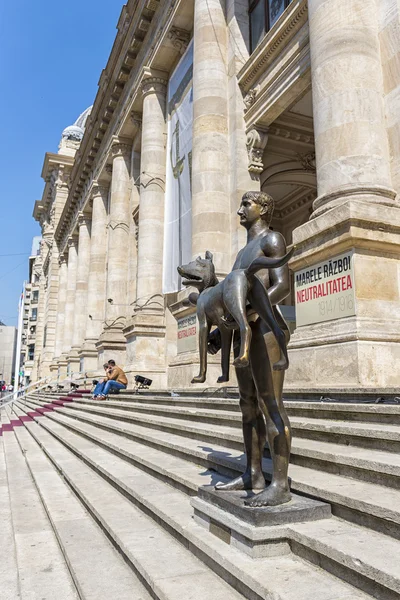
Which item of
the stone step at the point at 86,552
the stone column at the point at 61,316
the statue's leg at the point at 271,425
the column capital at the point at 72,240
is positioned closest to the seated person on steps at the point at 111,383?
the stone step at the point at 86,552

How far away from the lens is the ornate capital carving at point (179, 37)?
16125mm

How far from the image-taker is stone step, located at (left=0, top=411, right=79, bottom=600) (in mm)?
2750

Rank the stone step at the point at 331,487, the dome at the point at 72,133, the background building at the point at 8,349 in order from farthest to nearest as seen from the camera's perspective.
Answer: the background building at the point at 8,349 → the dome at the point at 72,133 → the stone step at the point at 331,487

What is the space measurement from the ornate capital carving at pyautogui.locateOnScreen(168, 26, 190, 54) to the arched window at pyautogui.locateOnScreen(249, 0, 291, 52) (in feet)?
12.8

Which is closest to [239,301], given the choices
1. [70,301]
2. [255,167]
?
[255,167]

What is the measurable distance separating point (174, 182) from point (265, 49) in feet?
16.9

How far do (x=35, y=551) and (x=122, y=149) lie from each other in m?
21.4

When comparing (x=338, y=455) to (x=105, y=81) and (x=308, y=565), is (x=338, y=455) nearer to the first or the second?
(x=308, y=565)

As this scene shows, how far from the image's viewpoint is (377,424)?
3645mm

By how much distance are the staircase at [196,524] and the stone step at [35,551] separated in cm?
1

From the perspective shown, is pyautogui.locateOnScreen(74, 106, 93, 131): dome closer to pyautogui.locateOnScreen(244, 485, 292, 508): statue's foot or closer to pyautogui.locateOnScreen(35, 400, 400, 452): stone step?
pyautogui.locateOnScreen(35, 400, 400, 452): stone step

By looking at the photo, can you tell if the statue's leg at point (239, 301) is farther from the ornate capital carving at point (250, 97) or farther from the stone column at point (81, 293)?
the stone column at point (81, 293)

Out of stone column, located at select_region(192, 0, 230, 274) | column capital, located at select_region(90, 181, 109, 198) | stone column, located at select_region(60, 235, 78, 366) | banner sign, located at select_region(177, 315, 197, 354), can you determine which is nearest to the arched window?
stone column, located at select_region(192, 0, 230, 274)

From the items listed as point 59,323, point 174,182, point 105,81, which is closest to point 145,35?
point 105,81
